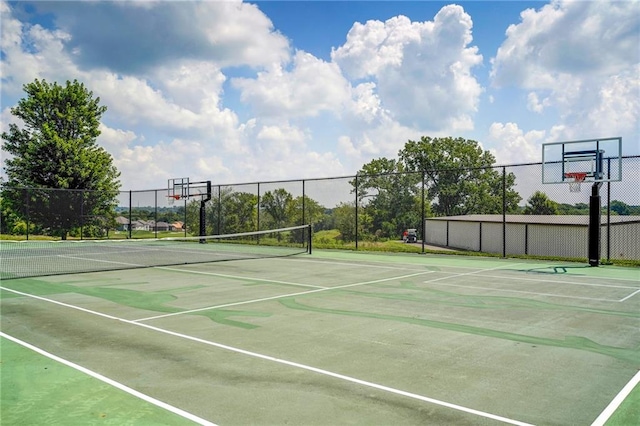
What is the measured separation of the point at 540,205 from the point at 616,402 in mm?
21616

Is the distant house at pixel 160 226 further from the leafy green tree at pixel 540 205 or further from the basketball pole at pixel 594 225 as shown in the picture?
the basketball pole at pixel 594 225

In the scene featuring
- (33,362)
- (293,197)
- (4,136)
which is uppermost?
(4,136)

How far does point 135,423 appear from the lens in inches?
151

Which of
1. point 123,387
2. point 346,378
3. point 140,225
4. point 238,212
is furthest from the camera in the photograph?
point 140,225

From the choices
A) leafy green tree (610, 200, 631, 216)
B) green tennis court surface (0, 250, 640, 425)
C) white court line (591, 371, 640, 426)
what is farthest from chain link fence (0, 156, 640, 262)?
white court line (591, 371, 640, 426)

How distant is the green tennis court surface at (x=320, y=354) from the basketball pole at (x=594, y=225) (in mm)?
4247

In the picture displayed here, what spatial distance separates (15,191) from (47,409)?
112 ft

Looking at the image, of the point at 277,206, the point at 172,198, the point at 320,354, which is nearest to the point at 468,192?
the point at 277,206

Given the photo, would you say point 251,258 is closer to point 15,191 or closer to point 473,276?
point 473,276

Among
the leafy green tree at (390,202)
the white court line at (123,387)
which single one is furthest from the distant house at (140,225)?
the white court line at (123,387)

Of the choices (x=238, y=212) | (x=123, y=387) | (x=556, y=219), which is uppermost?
(x=238, y=212)

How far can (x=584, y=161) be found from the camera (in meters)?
16.2

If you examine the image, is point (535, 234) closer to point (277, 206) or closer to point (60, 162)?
point (277, 206)

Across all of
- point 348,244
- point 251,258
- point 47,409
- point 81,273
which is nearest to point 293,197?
point 348,244
